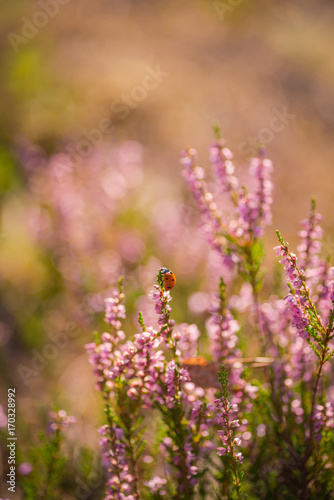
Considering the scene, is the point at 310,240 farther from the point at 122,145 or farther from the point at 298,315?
the point at 122,145

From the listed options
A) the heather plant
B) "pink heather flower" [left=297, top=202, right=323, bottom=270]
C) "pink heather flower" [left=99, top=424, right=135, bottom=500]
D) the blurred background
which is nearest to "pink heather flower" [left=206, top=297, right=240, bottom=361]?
the heather plant

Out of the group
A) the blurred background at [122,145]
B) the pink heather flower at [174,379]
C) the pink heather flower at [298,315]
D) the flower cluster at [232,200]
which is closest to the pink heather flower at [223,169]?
the flower cluster at [232,200]

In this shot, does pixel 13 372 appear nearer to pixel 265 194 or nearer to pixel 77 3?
pixel 265 194

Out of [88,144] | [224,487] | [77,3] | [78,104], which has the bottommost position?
[224,487]

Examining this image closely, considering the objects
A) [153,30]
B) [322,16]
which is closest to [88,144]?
[153,30]

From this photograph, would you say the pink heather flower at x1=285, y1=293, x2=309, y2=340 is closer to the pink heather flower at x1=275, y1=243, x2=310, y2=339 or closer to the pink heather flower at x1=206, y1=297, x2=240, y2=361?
the pink heather flower at x1=275, y1=243, x2=310, y2=339

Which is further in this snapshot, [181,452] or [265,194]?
[265,194]
